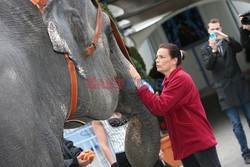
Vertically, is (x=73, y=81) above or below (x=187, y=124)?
above

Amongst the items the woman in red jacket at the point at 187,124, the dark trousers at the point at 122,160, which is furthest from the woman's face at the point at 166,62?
the dark trousers at the point at 122,160

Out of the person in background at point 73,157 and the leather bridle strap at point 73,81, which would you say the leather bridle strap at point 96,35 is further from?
the person in background at point 73,157

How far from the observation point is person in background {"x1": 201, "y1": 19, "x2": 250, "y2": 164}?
22.1ft

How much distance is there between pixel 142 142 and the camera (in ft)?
11.2

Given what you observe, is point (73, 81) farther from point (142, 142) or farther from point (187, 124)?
point (187, 124)

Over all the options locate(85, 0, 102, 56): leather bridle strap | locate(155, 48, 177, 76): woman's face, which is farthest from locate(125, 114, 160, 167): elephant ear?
locate(155, 48, 177, 76): woman's face

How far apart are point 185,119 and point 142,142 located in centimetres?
107

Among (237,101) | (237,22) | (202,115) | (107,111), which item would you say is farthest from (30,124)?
(237,22)

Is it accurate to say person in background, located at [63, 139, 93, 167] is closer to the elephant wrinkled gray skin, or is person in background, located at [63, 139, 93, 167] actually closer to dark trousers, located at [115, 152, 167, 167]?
dark trousers, located at [115, 152, 167, 167]

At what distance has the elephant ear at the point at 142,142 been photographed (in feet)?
11.0

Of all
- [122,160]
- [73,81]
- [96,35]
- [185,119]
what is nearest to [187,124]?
[185,119]

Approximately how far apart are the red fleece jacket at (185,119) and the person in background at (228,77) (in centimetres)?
236

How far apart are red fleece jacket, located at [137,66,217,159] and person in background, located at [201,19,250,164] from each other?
7.74ft

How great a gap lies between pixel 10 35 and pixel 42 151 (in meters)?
0.50
